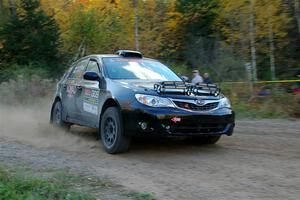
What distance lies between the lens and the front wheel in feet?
27.3

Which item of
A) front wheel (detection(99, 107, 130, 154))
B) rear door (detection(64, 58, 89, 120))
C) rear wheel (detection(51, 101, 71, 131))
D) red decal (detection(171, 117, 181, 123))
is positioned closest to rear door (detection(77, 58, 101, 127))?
rear door (detection(64, 58, 89, 120))

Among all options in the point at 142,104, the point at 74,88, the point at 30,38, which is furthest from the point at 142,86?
the point at 30,38

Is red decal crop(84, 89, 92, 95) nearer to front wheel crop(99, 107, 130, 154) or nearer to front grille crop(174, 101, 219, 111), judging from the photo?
front wheel crop(99, 107, 130, 154)

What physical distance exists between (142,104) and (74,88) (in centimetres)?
263

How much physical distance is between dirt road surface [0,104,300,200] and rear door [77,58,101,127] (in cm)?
50

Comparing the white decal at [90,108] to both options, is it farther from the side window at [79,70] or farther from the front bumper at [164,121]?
the front bumper at [164,121]


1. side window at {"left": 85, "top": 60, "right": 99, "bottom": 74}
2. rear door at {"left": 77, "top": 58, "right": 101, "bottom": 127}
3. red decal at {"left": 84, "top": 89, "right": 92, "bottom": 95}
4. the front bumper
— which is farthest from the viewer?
side window at {"left": 85, "top": 60, "right": 99, "bottom": 74}

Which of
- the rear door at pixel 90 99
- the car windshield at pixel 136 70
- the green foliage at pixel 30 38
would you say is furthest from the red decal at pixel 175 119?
the green foliage at pixel 30 38

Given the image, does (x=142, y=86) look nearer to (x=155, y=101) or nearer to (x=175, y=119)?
(x=155, y=101)

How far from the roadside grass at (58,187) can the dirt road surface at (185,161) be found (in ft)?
0.91

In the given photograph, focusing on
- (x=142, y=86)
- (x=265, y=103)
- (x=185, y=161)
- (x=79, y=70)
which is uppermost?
(x=79, y=70)

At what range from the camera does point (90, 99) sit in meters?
9.51

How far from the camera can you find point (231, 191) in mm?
6207

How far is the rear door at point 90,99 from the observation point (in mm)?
9266
